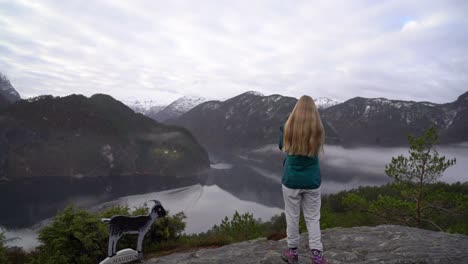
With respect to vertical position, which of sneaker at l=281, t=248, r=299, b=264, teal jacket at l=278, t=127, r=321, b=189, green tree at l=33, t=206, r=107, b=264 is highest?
teal jacket at l=278, t=127, r=321, b=189

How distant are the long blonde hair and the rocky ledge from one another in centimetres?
234

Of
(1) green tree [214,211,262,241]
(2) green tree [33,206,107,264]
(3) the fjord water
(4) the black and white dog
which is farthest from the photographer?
(3) the fjord water

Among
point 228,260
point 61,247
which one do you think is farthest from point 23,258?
point 228,260

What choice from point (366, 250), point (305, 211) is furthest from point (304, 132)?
point (366, 250)

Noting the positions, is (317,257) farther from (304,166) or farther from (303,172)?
(304,166)

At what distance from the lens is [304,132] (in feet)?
18.4

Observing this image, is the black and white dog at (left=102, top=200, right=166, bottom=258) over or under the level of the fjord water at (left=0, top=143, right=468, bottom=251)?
over

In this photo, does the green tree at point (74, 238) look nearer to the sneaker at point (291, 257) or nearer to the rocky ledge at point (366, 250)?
the rocky ledge at point (366, 250)

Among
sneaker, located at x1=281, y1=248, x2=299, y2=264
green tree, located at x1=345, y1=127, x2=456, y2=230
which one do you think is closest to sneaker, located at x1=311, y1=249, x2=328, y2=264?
sneaker, located at x1=281, y1=248, x2=299, y2=264

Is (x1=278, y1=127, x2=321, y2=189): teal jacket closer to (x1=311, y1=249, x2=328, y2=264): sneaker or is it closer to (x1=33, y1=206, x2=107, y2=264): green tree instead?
(x1=311, y1=249, x2=328, y2=264): sneaker

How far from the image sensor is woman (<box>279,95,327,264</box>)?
5629mm

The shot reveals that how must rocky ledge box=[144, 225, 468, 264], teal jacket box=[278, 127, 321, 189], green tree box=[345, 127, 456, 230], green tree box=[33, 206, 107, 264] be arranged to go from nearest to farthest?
teal jacket box=[278, 127, 321, 189]
rocky ledge box=[144, 225, 468, 264]
green tree box=[33, 206, 107, 264]
green tree box=[345, 127, 456, 230]

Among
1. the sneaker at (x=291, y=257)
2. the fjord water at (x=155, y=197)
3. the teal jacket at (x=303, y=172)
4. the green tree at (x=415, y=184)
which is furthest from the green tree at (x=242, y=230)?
the fjord water at (x=155, y=197)

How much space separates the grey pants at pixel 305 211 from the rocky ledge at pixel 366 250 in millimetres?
704
